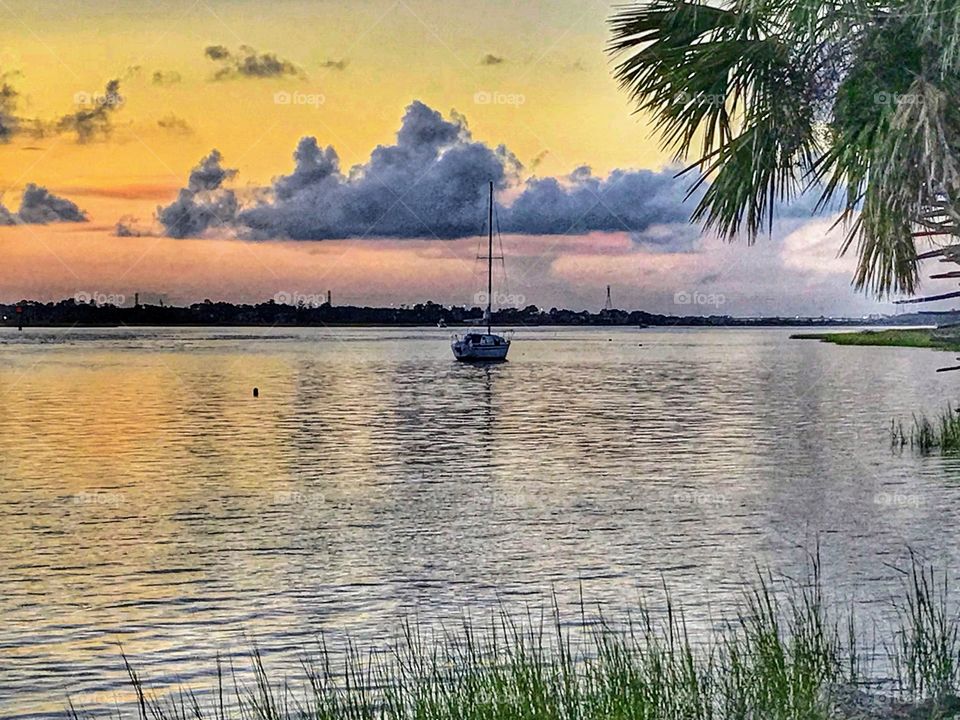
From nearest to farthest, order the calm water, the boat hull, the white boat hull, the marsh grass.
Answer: the calm water < the marsh grass < the white boat hull < the boat hull

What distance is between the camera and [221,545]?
912 inches

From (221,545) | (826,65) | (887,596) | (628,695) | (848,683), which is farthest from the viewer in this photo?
(221,545)

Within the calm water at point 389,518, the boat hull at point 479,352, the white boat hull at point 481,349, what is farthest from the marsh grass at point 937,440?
the boat hull at point 479,352

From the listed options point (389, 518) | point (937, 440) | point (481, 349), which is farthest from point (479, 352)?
point (389, 518)

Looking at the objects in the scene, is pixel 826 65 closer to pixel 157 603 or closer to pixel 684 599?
pixel 684 599

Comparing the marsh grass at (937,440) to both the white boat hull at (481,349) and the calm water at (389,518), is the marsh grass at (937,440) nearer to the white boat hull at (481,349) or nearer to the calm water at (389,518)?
the calm water at (389,518)

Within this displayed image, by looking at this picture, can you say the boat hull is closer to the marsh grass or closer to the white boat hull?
the white boat hull

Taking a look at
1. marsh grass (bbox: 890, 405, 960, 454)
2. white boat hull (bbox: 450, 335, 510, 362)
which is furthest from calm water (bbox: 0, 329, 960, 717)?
white boat hull (bbox: 450, 335, 510, 362)

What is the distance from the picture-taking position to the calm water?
16625 millimetres

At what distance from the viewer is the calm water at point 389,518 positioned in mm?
16625

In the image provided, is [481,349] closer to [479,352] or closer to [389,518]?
[479,352]

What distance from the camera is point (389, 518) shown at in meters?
26.7

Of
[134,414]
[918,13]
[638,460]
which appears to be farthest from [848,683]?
[134,414]

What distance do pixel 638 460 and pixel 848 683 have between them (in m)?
28.6
